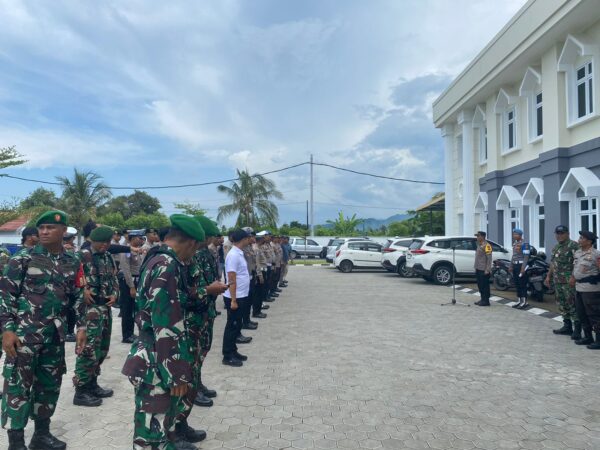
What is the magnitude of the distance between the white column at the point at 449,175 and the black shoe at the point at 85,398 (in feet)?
71.5

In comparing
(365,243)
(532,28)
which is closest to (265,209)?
(365,243)

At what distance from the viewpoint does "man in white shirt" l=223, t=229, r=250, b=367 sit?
6.14m

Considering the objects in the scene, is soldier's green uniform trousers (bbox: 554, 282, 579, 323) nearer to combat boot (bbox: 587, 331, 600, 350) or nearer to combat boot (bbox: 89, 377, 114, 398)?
combat boot (bbox: 587, 331, 600, 350)

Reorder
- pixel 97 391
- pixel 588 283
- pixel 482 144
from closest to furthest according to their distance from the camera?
pixel 97 391 < pixel 588 283 < pixel 482 144

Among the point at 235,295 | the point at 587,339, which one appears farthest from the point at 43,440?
the point at 587,339

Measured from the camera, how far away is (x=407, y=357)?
21.3 ft

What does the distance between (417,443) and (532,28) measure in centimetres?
1427

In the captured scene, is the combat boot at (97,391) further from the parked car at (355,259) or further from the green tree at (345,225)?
the green tree at (345,225)

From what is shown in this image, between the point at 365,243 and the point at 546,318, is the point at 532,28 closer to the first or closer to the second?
the point at 546,318

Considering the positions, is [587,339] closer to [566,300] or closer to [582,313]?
[582,313]

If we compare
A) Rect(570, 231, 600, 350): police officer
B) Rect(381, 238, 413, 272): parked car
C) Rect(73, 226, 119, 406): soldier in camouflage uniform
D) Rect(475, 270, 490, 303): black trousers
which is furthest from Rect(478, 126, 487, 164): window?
Rect(73, 226, 119, 406): soldier in camouflage uniform

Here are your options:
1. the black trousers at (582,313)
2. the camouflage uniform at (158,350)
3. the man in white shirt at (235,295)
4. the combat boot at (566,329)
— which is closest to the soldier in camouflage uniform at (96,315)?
the man in white shirt at (235,295)

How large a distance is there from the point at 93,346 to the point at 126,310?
294cm

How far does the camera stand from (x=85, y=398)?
4730 mm
